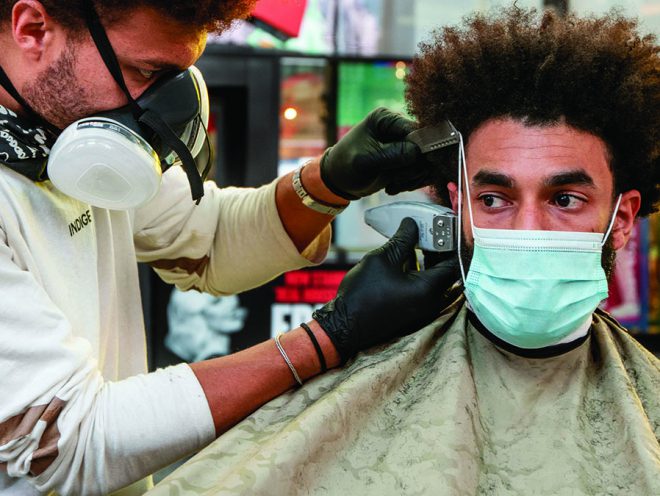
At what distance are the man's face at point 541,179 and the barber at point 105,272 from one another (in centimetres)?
19

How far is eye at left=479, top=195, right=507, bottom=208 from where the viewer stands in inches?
69.4

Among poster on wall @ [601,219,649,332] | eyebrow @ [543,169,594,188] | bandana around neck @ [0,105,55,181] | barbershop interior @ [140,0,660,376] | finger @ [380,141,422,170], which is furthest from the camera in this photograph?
poster on wall @ [601,219,649,332]

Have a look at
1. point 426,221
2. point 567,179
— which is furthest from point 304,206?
point 567,179

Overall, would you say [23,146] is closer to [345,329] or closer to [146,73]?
[146,73]

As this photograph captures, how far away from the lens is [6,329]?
145cm

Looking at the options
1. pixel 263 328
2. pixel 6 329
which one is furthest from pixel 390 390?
pixel 263 328

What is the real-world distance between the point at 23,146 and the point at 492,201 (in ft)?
3.31

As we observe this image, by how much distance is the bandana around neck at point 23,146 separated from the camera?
158 cm

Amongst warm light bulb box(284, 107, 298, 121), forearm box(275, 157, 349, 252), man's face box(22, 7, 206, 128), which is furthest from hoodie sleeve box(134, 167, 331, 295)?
warm light bulb box(284, 107, 298, 121)

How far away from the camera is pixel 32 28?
5.43 feet

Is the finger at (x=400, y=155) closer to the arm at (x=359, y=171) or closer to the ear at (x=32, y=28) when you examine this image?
the arm at (x=359, y=171)

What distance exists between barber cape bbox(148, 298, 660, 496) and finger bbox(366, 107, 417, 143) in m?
0.53

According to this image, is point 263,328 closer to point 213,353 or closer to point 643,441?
point 213,353

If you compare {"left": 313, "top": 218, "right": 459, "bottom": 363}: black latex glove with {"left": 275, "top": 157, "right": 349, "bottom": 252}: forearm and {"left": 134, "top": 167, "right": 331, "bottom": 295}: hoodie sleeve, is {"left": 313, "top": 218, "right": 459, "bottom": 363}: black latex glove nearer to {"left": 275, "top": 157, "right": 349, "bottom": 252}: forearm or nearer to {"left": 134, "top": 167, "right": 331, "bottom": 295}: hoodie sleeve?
{"left": 275, "top": 157, "right": 349, "bottom": 252}: forearm
